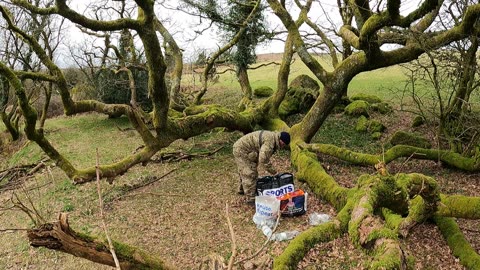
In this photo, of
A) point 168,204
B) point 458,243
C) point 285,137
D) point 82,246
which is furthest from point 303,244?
point 168,204

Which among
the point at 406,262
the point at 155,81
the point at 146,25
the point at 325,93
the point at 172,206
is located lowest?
the point at 172,206

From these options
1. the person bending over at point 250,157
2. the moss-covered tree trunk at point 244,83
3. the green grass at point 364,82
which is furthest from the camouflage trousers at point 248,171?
the green grass at point 364,82

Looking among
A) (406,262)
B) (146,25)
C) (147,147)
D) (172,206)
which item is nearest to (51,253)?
(172,206)

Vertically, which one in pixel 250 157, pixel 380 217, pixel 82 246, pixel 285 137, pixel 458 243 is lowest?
pixel 458 243

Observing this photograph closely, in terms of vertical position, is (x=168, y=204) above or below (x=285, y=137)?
below

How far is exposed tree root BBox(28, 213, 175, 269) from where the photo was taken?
3797 millimetres

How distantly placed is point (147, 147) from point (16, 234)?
11.3 ft

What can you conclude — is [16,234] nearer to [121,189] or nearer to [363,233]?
[121,189]

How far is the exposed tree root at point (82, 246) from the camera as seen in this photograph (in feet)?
12.5

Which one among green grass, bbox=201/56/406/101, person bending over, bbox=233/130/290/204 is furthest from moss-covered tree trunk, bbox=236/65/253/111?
person bending over, bbox=233/130/290/204

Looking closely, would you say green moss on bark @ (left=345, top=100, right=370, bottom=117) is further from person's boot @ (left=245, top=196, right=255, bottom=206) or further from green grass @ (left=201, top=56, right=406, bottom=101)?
person's boot @ (left=245, top=196, right=255, bottom=206)

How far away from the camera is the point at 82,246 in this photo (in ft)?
13.1

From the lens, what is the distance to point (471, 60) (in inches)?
389

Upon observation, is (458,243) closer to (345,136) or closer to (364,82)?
(345,136)
